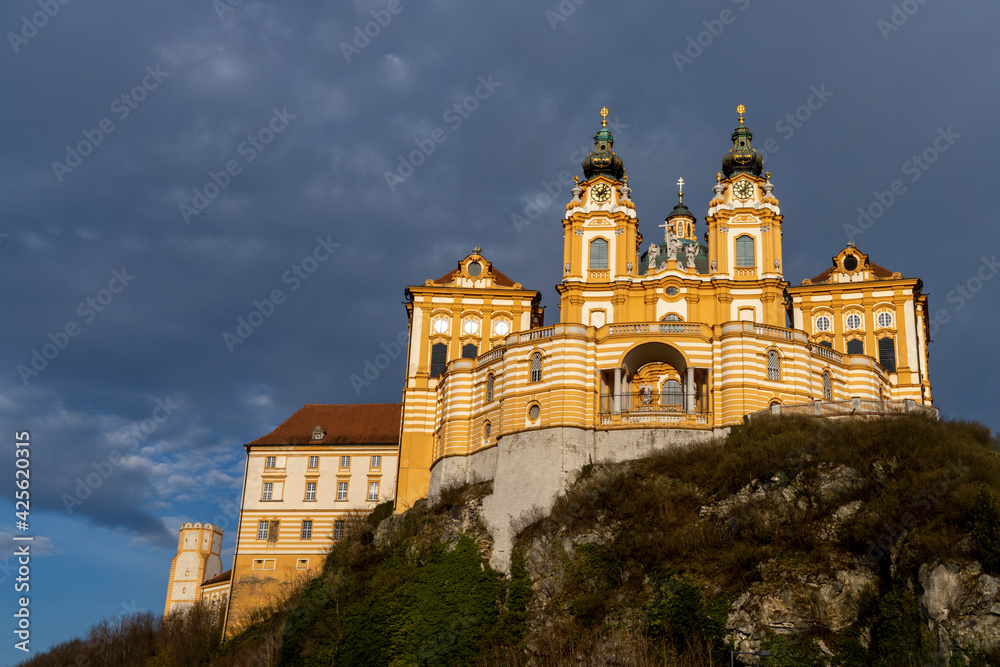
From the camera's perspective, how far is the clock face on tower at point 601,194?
231ft

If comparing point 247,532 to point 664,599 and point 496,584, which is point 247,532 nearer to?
point 496,584

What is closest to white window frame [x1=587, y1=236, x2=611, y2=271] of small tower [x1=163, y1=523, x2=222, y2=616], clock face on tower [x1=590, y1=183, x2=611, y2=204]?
clock face on tower [x1=590, y1=183, x2=611, y2=204]

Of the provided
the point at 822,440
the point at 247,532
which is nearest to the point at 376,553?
the point at 247,532

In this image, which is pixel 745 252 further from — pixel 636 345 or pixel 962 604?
pixel 962 604

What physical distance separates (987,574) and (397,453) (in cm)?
4169

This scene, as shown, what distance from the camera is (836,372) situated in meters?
60.1

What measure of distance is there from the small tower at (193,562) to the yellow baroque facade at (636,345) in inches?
1557

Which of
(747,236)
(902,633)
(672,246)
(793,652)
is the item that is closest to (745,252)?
(747,236)

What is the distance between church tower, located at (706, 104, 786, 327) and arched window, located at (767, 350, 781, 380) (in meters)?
7.85

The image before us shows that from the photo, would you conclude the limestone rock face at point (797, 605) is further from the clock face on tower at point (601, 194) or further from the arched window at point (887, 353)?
the clock face on tower at point (601, 194)

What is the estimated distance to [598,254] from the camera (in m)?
69.2

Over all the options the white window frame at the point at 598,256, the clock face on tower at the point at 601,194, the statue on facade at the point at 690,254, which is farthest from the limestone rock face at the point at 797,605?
the clock face on tower at the point at 601,194

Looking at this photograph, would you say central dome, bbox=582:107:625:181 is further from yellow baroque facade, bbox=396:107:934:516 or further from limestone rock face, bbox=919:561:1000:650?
limestone rock face, bbox=919:561:1000:650

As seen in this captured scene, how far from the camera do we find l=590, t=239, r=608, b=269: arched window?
226ft
